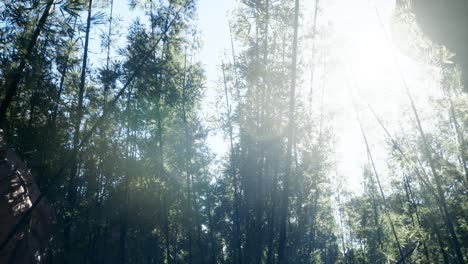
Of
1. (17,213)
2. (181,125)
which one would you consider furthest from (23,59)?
(181,125)

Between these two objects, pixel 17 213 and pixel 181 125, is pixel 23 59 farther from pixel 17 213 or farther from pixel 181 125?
pixel 181 125

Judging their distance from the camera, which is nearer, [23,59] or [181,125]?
[23,59]

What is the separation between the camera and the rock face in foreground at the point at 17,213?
574 centimetres

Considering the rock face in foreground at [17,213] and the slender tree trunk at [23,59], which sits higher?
the slender tree trunk at [23,59]

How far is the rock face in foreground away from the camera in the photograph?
18.8ft

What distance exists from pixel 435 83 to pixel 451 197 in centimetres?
455

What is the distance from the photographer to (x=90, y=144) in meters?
10.5

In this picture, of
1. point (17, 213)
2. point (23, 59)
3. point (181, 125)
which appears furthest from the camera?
point (181, 125)

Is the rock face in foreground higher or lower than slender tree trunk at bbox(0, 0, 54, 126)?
lower

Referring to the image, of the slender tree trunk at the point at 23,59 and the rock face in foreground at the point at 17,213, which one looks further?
the rock face in foreground at the point at 17,213

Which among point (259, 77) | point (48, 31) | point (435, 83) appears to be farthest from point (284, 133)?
point (48, 31)

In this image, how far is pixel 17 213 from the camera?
597 cm

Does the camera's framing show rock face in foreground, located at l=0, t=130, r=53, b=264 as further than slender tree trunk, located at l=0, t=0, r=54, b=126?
Yes

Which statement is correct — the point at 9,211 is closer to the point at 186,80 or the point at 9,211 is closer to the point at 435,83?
the point at 186,80
